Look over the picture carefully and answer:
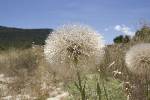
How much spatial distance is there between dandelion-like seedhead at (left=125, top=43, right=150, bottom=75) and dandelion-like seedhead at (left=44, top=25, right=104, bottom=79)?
43cm

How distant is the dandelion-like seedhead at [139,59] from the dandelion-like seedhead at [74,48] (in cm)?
43

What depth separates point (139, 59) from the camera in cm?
436

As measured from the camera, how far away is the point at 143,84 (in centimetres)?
654

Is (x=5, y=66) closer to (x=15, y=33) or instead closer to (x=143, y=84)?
(x=143, y=84)

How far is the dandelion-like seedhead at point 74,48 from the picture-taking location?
4023 millimetres

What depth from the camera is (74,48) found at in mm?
4059

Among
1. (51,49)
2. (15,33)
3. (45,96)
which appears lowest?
(45,96)

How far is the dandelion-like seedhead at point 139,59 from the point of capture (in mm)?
4227

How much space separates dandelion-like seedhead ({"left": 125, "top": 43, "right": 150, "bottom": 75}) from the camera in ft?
13.9

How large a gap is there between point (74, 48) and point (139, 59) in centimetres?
75

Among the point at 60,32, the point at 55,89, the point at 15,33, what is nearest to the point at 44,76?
the point at 55,89

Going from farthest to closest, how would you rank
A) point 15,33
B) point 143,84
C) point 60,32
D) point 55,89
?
point 15,33 < point 55,89 < point 143,84 < point 60,32

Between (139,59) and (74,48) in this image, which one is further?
(139,59)

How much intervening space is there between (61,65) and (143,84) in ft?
9.31
